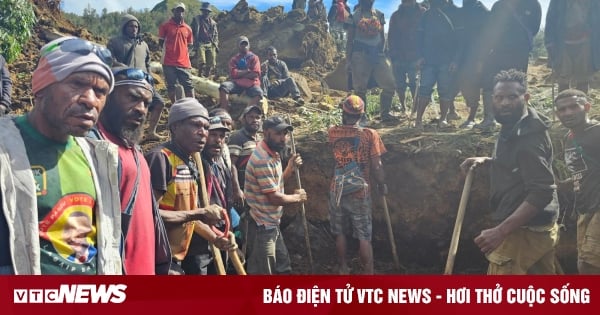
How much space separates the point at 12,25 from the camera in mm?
9180

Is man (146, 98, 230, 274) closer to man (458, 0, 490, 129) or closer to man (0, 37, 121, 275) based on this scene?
man (0, 37, 121, 275)

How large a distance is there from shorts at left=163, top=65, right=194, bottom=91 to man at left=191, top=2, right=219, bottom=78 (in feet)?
10.0

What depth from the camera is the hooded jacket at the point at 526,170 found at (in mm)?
3311

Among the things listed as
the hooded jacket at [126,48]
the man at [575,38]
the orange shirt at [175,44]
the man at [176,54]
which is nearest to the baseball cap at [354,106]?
the man at [575,38]

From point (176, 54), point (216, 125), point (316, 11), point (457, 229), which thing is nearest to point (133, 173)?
point (216, 125)

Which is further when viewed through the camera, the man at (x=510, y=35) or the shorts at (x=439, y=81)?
the shorts at (x=439, y=81)

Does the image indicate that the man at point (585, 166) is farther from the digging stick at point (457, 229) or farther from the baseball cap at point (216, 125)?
the baseball cap at point (216, 125)

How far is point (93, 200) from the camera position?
201 cm

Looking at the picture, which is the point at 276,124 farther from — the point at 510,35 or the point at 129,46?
the point at 510,35

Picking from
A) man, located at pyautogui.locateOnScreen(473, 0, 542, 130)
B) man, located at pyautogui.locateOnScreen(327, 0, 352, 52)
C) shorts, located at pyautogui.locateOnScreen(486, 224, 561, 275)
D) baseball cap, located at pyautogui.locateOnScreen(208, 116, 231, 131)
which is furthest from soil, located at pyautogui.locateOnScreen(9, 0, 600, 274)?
man, located at pyautogui.locateOnScreen(327, 0, 352, 52)

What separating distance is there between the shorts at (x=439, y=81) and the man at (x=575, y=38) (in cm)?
128

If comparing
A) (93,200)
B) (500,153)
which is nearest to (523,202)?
(500,153)

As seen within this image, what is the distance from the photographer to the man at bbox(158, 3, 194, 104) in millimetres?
7891

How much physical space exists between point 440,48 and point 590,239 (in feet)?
11.8
